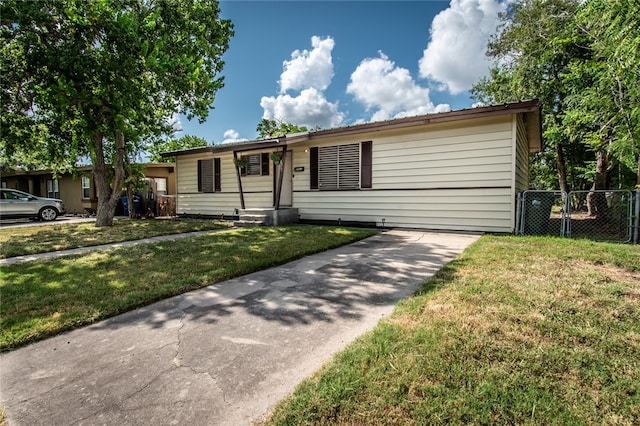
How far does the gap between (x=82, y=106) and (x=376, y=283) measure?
24.9 feet

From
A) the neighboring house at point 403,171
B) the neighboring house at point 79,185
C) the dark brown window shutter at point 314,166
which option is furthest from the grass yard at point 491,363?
the neighboring house at point 79,185

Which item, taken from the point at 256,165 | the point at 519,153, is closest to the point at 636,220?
the point at 519,153

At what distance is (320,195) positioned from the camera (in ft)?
32.6

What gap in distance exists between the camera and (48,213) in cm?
1367

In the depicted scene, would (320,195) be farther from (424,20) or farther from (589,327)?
(589,327)

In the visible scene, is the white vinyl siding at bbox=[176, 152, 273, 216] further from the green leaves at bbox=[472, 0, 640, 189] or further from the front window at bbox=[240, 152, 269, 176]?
the green leaves at bbox=[472, 0, 640, 189]

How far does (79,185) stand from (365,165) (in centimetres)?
1763

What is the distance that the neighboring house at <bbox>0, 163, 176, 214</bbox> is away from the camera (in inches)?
613

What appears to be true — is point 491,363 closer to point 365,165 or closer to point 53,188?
point 365,165

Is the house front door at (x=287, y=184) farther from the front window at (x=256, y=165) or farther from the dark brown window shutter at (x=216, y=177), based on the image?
the dark brown window shutter at (x=216, y=177)

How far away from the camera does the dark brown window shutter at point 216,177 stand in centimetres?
1226

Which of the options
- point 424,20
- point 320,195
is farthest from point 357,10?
point 320,195

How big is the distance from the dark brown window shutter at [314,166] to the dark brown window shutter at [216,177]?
4346mm

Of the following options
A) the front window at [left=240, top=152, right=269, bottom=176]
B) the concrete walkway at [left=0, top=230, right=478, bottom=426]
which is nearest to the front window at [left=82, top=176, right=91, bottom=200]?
the front window at [left=240, top=152, right=269, bottom=176]
